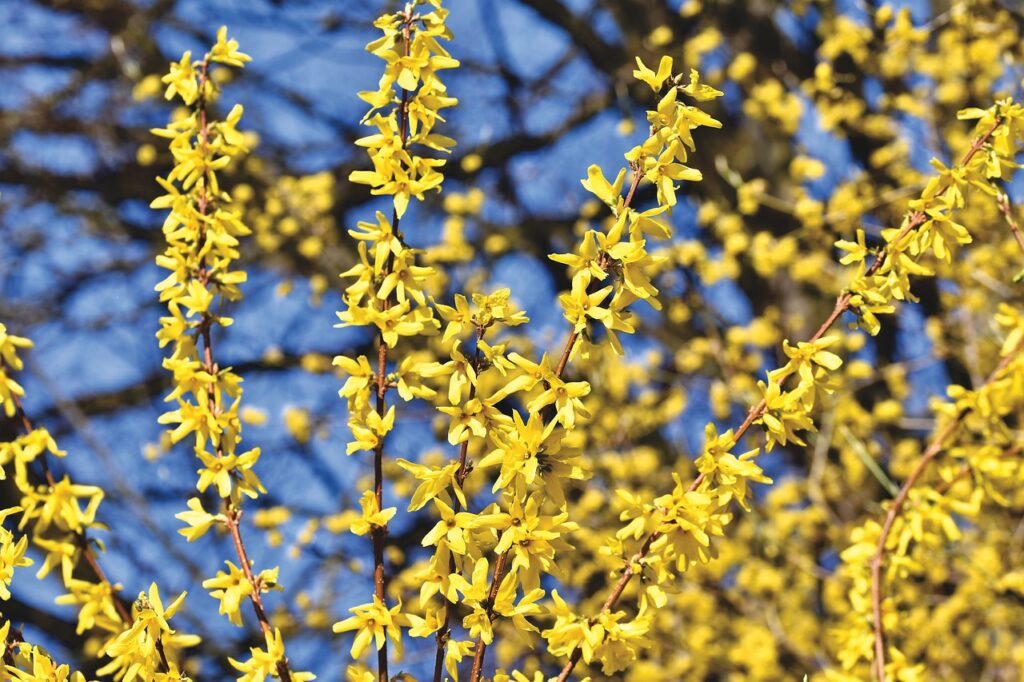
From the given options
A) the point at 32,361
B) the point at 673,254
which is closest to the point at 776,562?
the point at 673,254

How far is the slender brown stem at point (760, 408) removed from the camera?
1.69m

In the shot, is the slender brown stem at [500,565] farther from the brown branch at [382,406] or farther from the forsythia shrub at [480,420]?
the brown branch at [382,406]

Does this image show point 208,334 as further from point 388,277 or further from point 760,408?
point 760,408

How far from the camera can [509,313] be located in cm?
161

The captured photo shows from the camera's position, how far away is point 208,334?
6.25 ft

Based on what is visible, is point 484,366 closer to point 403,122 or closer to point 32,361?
point 403,122

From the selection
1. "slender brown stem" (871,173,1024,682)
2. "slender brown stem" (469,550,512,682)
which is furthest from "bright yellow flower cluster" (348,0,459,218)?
"slender brown stem" (871,173,1024,682)

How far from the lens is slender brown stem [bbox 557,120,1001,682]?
169 cm

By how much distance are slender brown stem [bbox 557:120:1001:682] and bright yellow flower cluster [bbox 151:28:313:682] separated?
1.67 ft

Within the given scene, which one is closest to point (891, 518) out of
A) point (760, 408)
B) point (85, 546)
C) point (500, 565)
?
point (760, 408)

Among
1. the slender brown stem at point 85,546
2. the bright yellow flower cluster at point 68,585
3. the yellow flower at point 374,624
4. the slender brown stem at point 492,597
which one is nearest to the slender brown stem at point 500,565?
the slender brown stem at point 492,597

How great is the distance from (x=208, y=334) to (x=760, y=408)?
1013 mm

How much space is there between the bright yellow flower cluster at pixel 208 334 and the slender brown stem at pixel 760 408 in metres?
0.51

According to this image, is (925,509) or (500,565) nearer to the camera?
(500,565)
